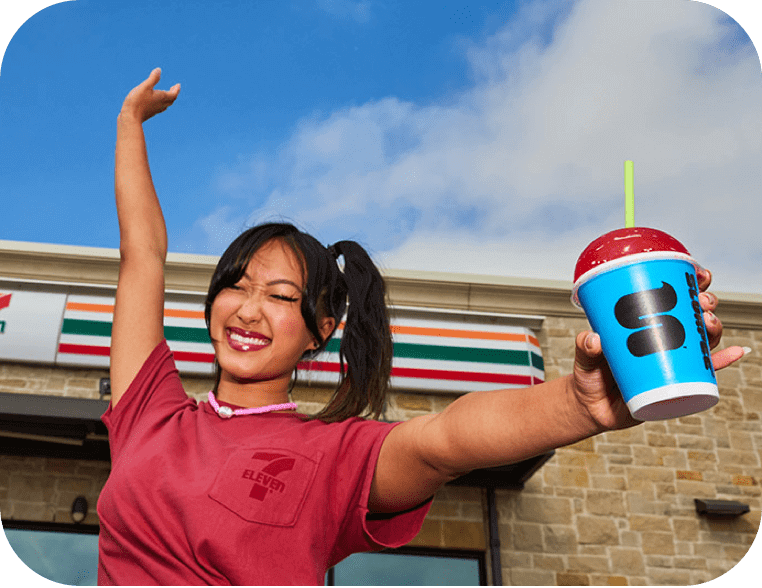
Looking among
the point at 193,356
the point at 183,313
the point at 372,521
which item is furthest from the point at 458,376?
the point at 372,521

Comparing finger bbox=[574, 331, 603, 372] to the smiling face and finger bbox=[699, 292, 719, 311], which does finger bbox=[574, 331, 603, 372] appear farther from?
the smiling face

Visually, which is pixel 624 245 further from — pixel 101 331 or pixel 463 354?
pixel 101 331

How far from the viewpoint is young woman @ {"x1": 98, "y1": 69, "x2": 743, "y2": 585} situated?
4.46 feet

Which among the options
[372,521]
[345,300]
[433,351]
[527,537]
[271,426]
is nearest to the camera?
[372,521]

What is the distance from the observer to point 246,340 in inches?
74.8

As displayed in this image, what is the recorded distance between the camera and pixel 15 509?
712 cm

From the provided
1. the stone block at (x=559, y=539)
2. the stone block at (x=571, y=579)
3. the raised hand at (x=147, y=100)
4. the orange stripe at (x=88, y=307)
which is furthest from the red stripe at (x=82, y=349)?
the raised hand at (x=147, y=100)

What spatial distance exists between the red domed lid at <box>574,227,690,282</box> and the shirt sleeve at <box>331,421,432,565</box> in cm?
57

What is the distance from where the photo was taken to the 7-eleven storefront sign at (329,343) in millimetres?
7516

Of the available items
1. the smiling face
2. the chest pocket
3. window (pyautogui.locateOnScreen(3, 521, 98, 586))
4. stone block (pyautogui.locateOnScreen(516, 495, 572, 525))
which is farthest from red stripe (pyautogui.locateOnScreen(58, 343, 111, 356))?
the chest pocket

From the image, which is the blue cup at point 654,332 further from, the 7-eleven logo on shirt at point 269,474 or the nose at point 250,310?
the nose at point 250,310

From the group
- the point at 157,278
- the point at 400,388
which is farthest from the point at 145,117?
the point at 400,388

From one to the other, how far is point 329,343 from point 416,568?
7.99 feet

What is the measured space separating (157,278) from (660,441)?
7282 millimetres
